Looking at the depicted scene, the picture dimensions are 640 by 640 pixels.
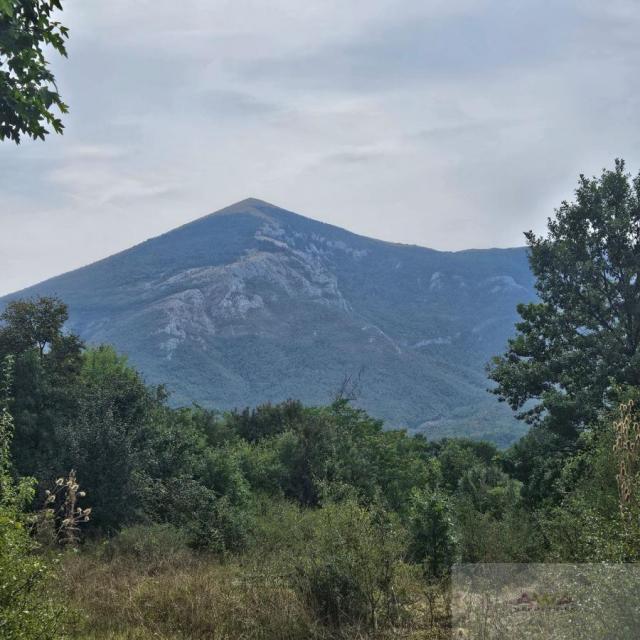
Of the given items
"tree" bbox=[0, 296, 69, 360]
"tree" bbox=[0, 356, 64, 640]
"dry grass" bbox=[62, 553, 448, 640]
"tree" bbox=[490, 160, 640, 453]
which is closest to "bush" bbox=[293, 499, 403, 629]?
"dry grass" bbox=[62, 553, 448, 640]

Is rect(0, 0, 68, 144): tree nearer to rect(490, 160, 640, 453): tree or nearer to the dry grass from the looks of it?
the dry grass

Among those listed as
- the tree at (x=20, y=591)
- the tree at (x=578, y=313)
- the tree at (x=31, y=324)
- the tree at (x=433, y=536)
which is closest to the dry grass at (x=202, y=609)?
the tree at (x=20, y=591)

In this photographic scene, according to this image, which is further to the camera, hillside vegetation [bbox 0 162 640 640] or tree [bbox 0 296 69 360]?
tree [bbox 0 296 69 360]

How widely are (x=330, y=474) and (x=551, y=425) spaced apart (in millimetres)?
15561

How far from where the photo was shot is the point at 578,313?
72.4ft

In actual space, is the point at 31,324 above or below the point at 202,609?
above

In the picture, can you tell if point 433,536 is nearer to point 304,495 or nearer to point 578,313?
point 578,313

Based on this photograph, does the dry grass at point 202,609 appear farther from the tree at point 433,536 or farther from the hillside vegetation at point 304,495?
the tree at point 433,536

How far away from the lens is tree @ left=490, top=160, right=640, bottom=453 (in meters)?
20.9

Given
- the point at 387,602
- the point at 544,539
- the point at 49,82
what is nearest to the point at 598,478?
the point at 544,539

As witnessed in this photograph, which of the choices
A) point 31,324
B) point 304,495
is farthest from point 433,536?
point 304,495

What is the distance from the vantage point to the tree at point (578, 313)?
2094 centimetres

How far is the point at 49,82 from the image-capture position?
23.8 ft

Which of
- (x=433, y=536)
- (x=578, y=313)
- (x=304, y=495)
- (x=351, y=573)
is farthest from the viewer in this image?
(x=304, y=495)
